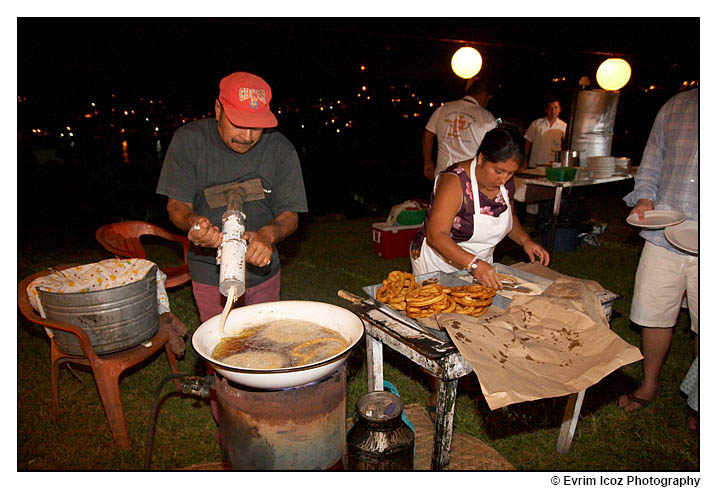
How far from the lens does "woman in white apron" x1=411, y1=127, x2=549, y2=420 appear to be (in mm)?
2977

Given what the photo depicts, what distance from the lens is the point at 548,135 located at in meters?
8.88

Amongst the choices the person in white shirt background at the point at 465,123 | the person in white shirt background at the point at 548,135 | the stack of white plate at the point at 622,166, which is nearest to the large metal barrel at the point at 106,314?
the person in white shirt background at the point at 465,123

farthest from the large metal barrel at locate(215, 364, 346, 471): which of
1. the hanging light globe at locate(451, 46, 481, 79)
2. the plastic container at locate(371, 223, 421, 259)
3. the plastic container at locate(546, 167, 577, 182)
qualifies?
the hanging light globe at locate(451, 46, 481, 79)

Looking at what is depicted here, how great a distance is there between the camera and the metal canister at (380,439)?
6.86ft

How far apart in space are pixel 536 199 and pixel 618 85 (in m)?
3.28

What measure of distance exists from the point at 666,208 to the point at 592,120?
5792 millimetres

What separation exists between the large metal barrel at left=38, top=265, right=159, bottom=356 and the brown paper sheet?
79.8 inches

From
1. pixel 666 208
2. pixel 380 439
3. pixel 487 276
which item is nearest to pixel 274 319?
pixel 380 439

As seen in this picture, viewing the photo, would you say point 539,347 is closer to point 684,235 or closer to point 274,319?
point 274,319

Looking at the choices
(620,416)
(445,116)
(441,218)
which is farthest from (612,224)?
(441,218)

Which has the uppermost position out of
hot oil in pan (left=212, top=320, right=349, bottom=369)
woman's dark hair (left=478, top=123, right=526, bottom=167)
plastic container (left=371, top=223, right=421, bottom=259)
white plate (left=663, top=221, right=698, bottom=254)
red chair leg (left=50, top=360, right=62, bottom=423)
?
woman's dark hair (left=478, top=123, right=526, bottom=167)

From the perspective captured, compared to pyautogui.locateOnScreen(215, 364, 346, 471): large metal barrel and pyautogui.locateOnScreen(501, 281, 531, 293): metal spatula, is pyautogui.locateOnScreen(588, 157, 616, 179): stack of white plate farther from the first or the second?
pyautogui.locateOnScreen(215, 364, 346, 471): large metal barrel

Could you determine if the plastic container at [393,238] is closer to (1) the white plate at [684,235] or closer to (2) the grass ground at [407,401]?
(2) the grass ground at [407,401]

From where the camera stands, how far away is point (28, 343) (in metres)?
4.74
